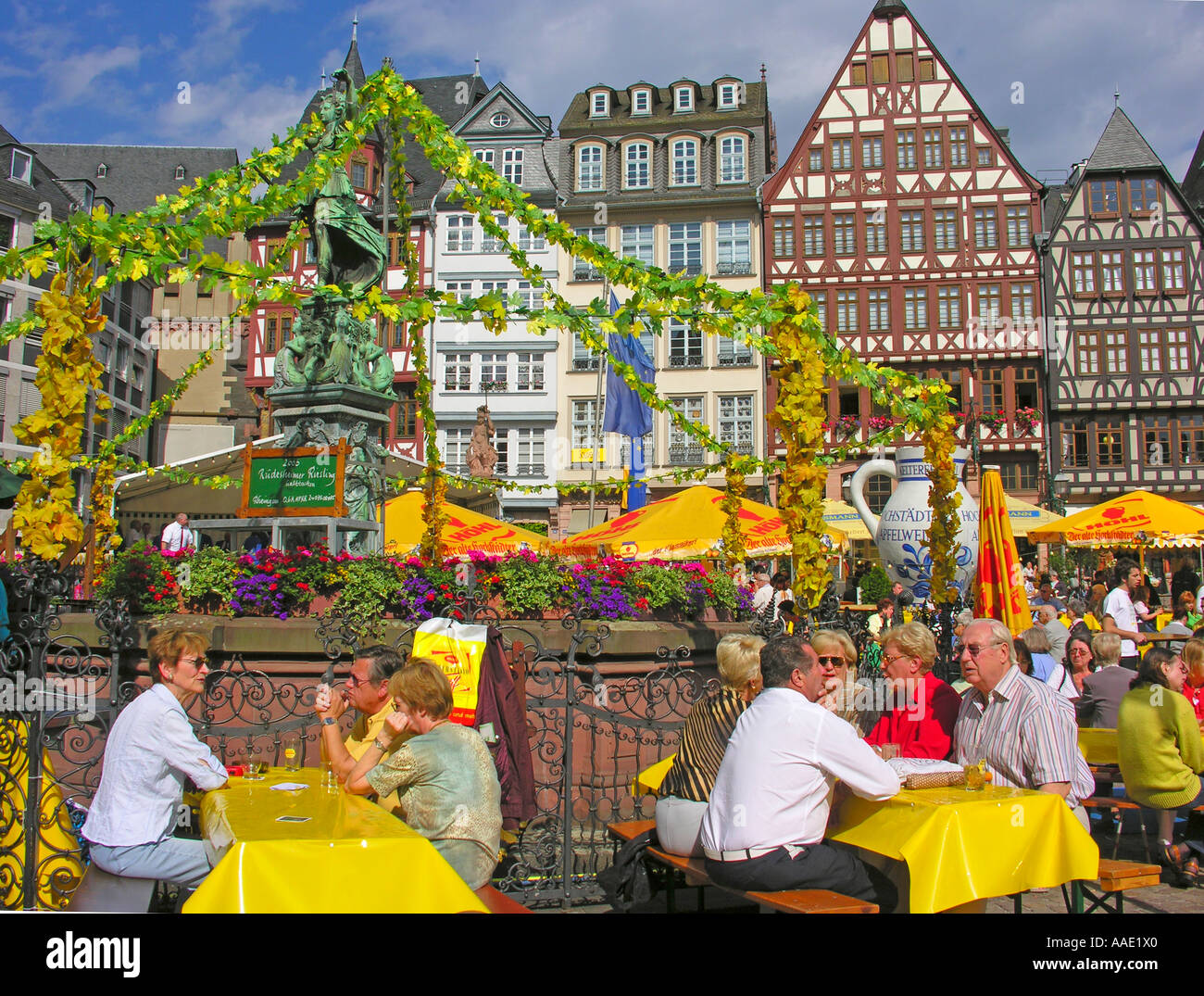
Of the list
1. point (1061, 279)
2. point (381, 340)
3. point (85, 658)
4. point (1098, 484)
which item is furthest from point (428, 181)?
point (85, 658)

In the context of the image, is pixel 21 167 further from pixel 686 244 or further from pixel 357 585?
pixel 357 585

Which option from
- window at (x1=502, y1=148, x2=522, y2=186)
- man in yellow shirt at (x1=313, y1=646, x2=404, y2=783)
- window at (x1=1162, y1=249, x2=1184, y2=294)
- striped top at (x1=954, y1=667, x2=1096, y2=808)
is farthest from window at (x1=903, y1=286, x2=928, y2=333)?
man in yellow shirt at (x1=313, y1=646, x2=404, y2=783)

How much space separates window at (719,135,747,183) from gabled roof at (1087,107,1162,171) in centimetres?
1216

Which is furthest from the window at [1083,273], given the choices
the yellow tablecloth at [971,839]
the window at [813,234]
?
the yellow tablecloth at [971,839]

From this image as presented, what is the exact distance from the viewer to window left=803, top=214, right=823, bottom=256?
35625 millimetres

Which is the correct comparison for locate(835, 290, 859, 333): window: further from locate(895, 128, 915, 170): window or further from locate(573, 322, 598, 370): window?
locate(573, 322, 598, 370): window

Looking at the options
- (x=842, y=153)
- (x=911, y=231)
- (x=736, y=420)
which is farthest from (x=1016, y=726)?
(x=842, y=153)

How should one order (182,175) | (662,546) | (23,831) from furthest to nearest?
(182,175) < (662,546) < (23,831)

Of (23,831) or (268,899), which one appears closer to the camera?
(268,899)

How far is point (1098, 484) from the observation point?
3447cm

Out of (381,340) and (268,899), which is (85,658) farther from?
(381,340)

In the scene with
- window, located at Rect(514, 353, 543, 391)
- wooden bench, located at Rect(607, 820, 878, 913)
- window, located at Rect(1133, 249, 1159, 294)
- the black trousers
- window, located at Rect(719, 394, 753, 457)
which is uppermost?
window, located at Rect(1133, 249, 1159, 294)

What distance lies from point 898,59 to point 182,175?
3123 centimetres
